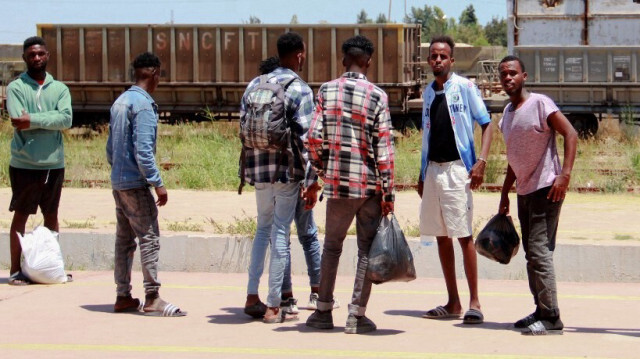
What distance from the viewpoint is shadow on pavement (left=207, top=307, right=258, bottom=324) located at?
23.7 ft

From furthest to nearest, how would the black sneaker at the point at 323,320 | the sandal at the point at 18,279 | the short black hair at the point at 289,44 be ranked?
the sandal at the point at 18,279 < the short black hair at the point at 289,44 < the black sneaker at the point at 323,320

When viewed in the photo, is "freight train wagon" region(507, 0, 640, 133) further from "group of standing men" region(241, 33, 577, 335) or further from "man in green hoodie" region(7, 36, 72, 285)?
"group of standing men" region(241, 33, 577, 335)

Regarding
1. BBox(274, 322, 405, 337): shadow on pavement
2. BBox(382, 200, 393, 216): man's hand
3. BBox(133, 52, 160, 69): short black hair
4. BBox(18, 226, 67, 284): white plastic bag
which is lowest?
BBox(274, 322, 405, 337): shadow on pavement

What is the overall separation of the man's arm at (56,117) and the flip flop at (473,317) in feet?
10.9

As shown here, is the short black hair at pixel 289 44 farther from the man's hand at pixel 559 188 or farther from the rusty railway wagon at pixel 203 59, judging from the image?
the rusty railway wagon at pixel 203 59

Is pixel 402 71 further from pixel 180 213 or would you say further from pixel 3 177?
pixel 180 213

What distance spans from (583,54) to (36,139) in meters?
19.1

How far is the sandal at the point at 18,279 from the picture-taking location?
28.1 feet

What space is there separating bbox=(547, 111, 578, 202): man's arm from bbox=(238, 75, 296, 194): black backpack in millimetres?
1593

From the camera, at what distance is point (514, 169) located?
6.84m

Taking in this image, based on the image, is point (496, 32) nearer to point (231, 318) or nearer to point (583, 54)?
point (583, 54)

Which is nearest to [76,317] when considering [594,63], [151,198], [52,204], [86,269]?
[151,198]

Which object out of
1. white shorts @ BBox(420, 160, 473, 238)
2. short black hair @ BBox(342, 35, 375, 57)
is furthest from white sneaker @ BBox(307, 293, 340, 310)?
short black hair @ BBox(342, 35, 375, 57)

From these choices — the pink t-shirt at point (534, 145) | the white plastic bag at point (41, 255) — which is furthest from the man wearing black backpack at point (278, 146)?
the white plastic bag at point (41, 255)
